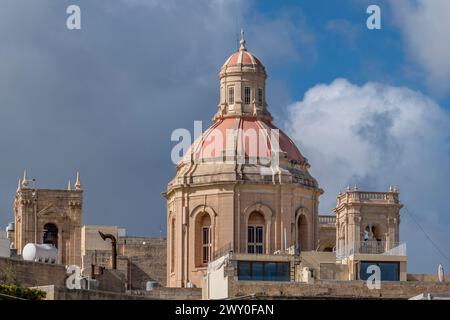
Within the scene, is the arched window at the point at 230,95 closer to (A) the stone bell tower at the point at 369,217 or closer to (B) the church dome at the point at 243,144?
(B) the church dome at the point at 243,144

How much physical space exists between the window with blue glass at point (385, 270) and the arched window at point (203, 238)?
13732 millimetres

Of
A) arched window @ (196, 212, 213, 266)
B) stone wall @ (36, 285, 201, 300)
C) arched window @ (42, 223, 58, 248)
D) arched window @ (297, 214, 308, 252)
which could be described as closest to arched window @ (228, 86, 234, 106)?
arched window @ (196, 212, 213, 266)

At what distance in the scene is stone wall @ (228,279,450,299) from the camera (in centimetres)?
8431

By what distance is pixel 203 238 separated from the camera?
102 m

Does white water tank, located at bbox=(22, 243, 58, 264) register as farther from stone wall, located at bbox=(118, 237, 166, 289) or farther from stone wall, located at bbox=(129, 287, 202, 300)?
stone wall, located at bbox=(118, 237, 166, 289)

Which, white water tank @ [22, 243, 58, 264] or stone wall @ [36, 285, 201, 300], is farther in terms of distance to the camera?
white water tank @ [22, 243, 58, 264]

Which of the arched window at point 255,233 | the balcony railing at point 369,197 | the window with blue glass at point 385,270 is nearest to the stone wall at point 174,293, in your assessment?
the arched window at point 255,233

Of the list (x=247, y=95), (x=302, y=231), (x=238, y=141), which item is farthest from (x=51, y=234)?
(x=302, y=231)

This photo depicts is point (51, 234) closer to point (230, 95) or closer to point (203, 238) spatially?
point (203, 238)

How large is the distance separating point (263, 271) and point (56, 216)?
2953 cm

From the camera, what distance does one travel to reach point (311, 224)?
342ft

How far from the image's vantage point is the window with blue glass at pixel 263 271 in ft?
297
